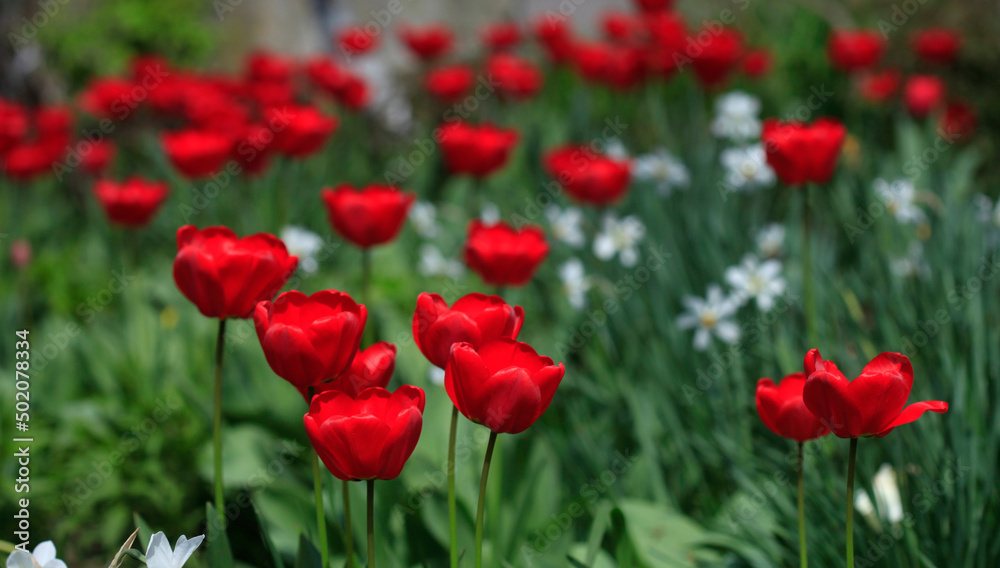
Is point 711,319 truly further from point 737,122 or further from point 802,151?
point 737,122

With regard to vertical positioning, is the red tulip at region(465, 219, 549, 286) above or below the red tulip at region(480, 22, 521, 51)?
above

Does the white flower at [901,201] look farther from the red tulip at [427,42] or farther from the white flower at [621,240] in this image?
the red tulip at [427,42]

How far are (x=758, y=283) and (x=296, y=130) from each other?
5.21 ft

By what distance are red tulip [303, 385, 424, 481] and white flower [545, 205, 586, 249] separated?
1942mm

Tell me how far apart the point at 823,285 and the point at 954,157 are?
221cm

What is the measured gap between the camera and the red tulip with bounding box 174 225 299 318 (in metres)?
1.06

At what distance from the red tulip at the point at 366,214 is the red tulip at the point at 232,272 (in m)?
0.61

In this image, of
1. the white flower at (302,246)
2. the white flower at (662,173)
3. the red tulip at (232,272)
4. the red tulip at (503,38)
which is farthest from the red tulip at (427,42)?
the red tulip at (232,272)

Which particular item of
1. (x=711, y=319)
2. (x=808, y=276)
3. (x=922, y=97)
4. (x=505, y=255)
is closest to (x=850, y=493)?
(x=505, y=255)

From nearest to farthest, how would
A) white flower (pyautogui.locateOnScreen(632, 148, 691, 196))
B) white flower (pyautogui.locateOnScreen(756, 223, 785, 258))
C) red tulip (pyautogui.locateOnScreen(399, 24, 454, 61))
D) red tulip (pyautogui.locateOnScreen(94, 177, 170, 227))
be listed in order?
1. red tulip (pyautogui.locateOnScreen(94, 177, 170, 227))
2. white flower (pyautogui.locateOnScreen(756, 223, 785, 258))
3. white flower (pyautogui.locateOnScreen(632, 148, 691, 196))
4. red tulip (pyautogui.locateOnScreen(399, 24, 454, 61))

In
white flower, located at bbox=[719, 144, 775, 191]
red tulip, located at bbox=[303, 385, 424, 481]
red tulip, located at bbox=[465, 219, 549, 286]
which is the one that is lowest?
white flower, located at bbox=[719, 144, 775, 191]

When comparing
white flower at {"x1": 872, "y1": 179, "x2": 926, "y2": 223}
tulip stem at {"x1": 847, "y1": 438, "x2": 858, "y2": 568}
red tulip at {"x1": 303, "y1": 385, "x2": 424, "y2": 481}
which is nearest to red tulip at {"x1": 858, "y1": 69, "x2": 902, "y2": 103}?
white flower at {"x1": 872, "y1": 179, "x2": 926, "y2": 223}

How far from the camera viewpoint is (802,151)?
1822mm

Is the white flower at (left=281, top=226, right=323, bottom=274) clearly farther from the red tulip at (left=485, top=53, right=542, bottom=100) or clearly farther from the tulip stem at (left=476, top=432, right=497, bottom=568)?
the tulip stem at (left=476, top=432, right=497, bottom=568)
